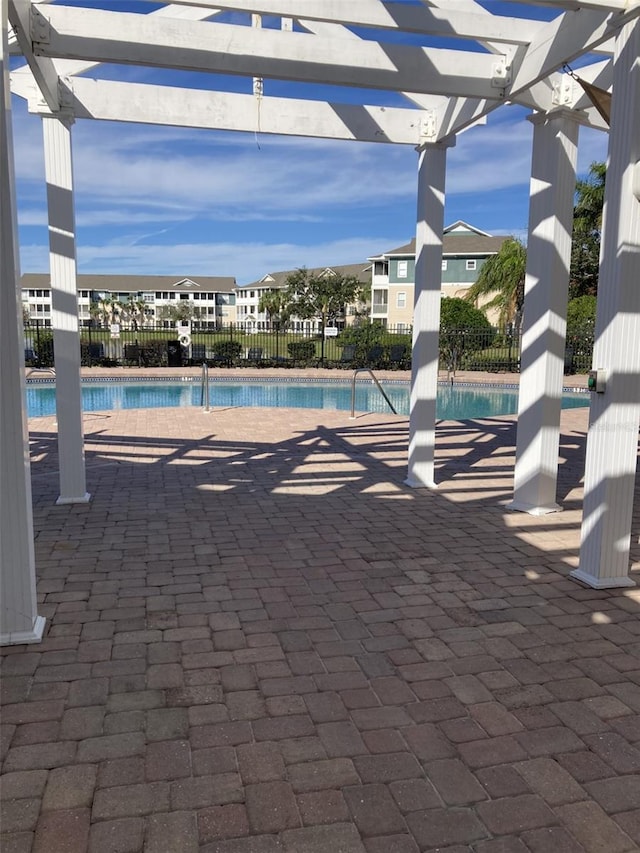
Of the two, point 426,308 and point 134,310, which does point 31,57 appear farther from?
point 134,310

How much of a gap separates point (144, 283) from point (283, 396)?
6554 centimetres

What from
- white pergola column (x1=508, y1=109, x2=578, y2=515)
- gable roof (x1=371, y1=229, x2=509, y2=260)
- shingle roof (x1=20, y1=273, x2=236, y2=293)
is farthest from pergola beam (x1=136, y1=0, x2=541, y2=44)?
shingle roof (x1=20, y1=273, x2=236, y2=293)

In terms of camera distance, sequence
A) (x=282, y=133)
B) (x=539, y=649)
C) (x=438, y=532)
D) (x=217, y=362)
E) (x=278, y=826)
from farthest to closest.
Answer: (x=217, y=362) < (x=282, y=133) < (x=438, y=532) < (x=539, y=649) < (x=278, y=826)

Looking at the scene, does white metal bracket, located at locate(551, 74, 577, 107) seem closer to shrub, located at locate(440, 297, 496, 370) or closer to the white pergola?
the white pergola

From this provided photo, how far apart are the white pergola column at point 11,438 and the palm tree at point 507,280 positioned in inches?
1009

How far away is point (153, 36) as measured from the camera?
4.26 m

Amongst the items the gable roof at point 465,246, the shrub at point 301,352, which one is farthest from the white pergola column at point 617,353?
the gable roof at point 465,246

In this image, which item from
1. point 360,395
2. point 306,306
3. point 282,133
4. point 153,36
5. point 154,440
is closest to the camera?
point 153,36

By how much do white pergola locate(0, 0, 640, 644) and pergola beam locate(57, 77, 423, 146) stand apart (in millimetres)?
12

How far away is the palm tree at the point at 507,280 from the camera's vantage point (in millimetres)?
26703

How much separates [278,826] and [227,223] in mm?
46445

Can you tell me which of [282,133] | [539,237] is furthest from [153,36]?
[539,237]

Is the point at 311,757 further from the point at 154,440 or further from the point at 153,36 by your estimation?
the point at 154,440

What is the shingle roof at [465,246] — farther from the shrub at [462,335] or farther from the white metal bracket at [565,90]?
the white metal bracket at [565,90]
